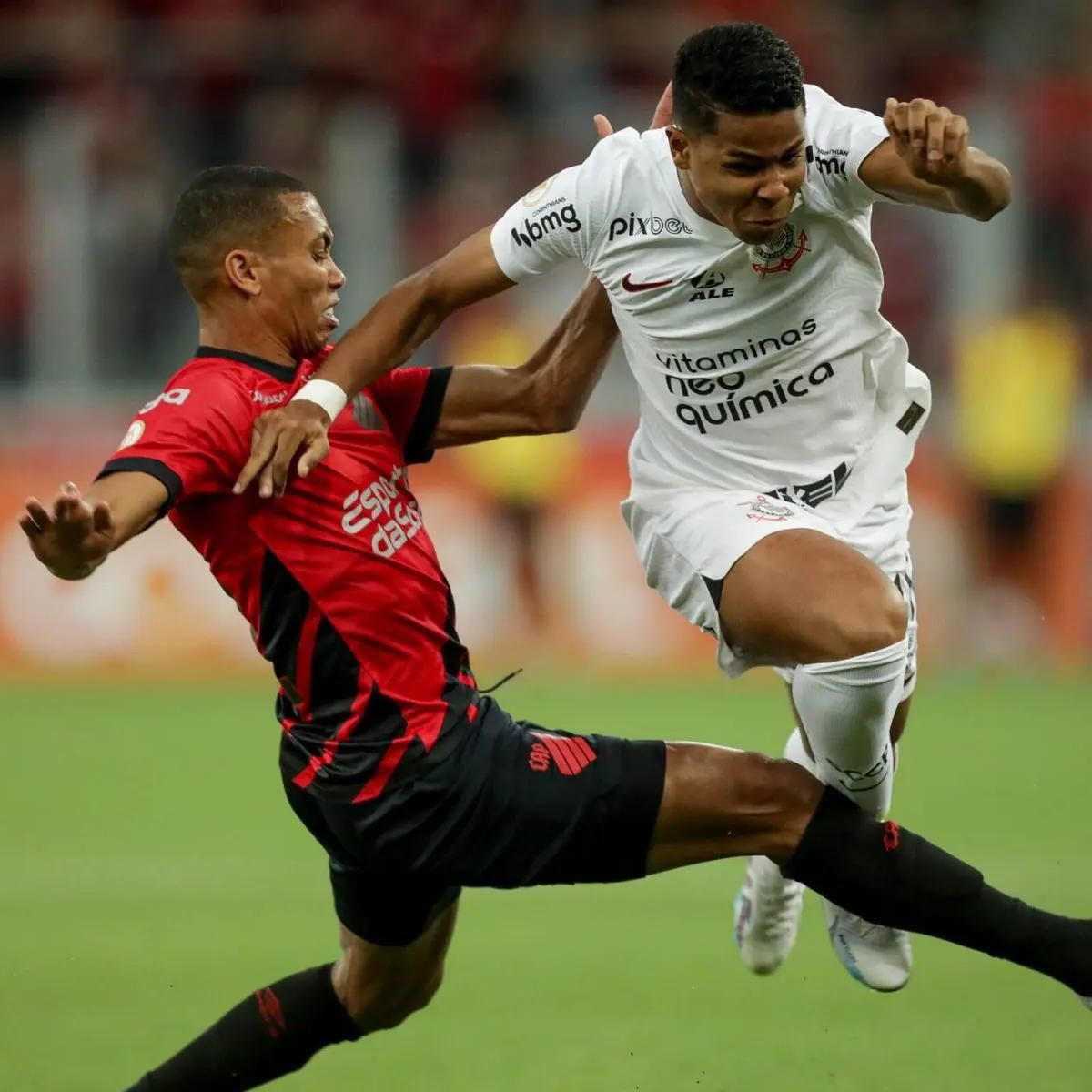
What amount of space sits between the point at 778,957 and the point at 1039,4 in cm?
1106

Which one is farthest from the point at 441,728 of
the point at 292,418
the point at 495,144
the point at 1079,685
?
the point at 495,144

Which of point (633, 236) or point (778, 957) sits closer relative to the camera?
point (633, 236)

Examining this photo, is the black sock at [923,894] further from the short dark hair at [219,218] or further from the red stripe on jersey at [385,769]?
the short dark hair at [219,218]

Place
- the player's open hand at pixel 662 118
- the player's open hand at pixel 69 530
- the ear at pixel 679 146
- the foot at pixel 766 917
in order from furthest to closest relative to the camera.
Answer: the foot at pixel 766 917, the player's open hand at pixel 662 118, the ear at pixel 679 146, the player's open hand at pixel 69 530

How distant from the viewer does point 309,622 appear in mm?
4262

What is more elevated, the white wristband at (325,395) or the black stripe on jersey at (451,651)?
the white wristband at (325,395)

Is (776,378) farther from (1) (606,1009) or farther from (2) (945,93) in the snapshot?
(2) (945,93)

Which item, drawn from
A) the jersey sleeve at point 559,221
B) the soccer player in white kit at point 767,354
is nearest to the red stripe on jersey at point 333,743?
the soccer player in white kit at point 767,354

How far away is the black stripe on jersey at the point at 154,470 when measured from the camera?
3990 mm

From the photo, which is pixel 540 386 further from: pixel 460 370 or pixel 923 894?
pixel 923 894

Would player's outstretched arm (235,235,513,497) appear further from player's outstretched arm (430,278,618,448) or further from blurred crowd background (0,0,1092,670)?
blurred crowd background (0,0,1092,670)

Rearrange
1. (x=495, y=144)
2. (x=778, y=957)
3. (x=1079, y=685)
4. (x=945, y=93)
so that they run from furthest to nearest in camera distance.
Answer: (x=945, y=93)
(x=495, y=144)
(x=1079, y=685)
(x=778, y=957)

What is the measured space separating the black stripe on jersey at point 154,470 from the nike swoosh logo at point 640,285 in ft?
4.34

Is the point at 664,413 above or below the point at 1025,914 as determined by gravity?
above
